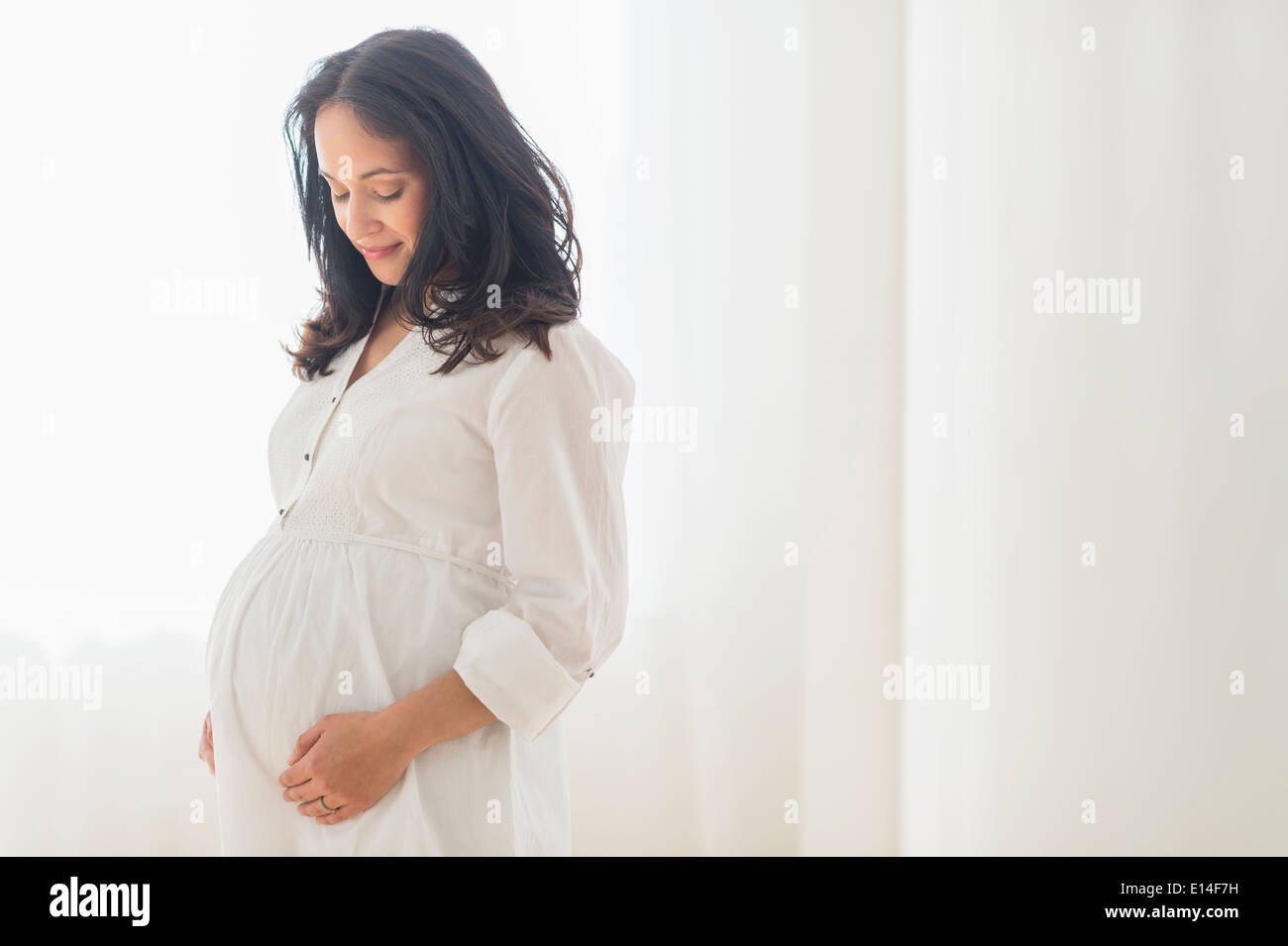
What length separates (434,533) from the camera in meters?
0.83

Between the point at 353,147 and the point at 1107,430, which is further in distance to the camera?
the point at 1107,430

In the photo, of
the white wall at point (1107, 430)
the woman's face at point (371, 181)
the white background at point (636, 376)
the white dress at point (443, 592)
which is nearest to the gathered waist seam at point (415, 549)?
the white dress at point (443, 592)

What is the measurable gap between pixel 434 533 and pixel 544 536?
0.11 m

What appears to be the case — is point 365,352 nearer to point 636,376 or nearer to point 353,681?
point 353,681

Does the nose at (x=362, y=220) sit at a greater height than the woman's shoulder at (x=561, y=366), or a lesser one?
greater

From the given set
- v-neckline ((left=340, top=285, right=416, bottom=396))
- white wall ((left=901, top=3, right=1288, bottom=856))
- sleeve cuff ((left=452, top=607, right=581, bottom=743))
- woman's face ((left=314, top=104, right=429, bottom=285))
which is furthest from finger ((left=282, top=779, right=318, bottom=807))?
white wall ((left=901, top=3, right=1288, bottom=856))

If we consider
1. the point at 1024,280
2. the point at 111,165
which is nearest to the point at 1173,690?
the point at 1024,280

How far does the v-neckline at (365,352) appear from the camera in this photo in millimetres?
884

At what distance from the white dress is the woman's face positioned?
4.1 inches

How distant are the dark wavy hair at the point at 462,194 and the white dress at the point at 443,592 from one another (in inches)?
1.2

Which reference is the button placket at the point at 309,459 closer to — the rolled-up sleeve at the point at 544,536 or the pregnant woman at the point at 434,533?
the pregnant woman at the point at 434,533

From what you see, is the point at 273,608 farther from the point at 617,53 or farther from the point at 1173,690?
the point at 617,53

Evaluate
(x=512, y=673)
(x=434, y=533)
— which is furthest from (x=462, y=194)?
(x=512, y=673)
